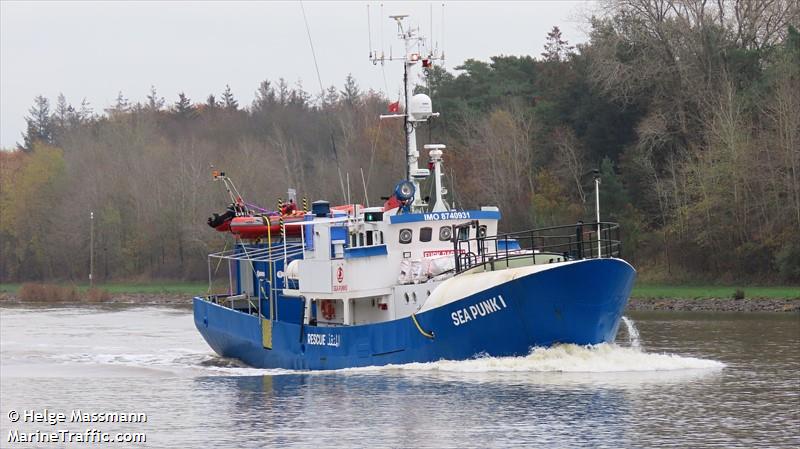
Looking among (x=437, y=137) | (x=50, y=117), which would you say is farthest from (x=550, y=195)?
(x=50, y=117)

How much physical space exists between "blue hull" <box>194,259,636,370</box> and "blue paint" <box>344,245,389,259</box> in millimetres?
1861

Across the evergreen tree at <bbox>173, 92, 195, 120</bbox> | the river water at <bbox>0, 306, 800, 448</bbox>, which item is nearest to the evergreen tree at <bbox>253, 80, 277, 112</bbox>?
the evergreen tree at <bbox>173, 92, 195, 120</bbox>

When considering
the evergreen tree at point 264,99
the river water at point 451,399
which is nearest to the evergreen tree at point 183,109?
the evergreen tree at point 264,99

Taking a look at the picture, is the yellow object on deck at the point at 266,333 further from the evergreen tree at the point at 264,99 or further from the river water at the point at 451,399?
the evergreen tree at the point at 264,99

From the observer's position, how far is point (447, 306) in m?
31.7

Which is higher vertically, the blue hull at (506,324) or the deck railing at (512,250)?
the deck railing at (512,250)

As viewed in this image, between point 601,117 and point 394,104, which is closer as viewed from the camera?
point 394,104

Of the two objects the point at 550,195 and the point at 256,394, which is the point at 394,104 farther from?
the point at 550,195

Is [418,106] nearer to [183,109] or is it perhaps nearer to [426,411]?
[426,411]

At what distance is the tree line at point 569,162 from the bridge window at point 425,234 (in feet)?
34.4

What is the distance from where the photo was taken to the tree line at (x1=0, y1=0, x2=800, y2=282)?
67.1m

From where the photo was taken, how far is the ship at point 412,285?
31.3 m

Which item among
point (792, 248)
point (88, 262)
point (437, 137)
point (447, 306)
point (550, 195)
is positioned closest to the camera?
point (447, 306)

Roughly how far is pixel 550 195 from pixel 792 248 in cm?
1888
